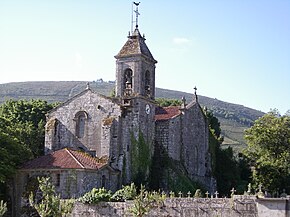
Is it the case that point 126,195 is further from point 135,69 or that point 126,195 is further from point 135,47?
point 135,47

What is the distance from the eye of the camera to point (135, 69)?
52688mm

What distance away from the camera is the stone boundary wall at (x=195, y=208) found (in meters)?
35.4

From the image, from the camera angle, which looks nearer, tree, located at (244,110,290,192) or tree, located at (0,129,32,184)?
tree, located at (0,129,32,184)

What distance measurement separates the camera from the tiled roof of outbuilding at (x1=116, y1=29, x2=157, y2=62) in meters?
53.2

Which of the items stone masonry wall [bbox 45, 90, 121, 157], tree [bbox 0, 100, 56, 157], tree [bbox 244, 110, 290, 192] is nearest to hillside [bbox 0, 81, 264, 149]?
tree [bbox 0, 100, 56, 157]

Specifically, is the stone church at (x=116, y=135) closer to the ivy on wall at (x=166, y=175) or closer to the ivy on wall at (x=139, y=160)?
the ivy on wall at (x=139, y=160)

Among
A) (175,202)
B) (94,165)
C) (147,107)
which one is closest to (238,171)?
(147,107)

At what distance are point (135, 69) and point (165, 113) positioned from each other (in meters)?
7.00

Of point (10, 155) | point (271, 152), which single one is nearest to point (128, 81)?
point (10, 155)

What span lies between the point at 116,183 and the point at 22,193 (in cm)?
779

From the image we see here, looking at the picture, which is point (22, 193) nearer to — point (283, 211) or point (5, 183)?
point (5, 183)

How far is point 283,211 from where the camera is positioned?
110 ft

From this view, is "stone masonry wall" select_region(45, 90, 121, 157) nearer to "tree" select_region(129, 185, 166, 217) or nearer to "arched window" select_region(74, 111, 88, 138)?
"arched window" select_region(74, 111, 88, 138)

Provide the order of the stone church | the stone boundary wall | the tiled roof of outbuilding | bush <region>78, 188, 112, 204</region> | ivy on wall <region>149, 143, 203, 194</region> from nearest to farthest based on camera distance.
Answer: the stone boundary wall, bush <region>78, 188, 112, 204</region>, the stone church, ivy on wall <region>149, 143, 203, 194</region>, the tiled roof of outbuilding
